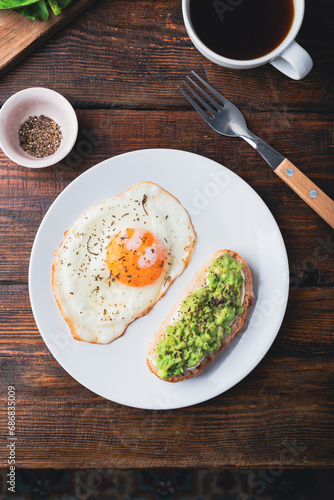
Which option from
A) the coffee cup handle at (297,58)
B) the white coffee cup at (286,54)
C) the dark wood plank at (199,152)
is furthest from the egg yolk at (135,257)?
the coffee cup handle at (297,58)

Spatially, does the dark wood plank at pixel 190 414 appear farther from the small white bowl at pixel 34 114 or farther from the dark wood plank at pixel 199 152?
the small white bowl at pixel 34 114

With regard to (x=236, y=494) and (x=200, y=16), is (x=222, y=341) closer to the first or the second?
(x=236, y=494)

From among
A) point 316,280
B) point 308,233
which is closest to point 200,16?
point 308,233

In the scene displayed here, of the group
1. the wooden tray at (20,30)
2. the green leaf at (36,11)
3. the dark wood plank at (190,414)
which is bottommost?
the dark wood plank at (190,414)

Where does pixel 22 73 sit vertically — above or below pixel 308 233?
below

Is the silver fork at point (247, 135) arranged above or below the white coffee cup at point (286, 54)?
below

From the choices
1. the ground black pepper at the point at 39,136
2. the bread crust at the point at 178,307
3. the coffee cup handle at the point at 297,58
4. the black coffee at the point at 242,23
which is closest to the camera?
the coffee cup handle at the point at 297,58

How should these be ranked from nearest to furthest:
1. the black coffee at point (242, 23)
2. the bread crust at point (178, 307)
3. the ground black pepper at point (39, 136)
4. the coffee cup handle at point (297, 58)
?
the coffee cup handle at point (297, 58), the black coffee at point (242, 23), the bread crust at point (178, 307), the ground black pepper at point (39, 136)

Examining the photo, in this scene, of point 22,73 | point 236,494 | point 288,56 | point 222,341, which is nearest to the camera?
point 288,56
